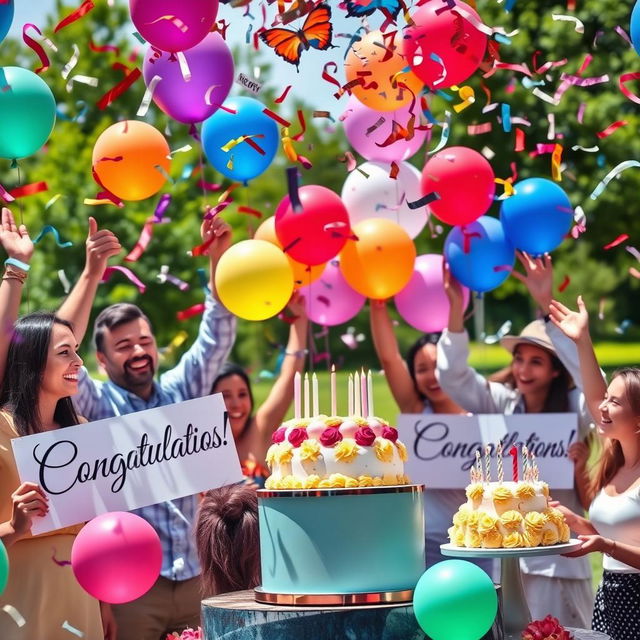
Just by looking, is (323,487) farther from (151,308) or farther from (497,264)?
(151,308)

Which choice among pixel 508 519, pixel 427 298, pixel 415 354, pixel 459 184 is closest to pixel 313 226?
pixel 459 184

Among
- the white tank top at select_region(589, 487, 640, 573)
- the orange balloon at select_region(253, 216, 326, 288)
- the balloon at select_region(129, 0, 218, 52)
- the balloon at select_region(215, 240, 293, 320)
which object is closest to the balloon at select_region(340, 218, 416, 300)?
the orange balloon at select_region(253, 216, 326, 288)

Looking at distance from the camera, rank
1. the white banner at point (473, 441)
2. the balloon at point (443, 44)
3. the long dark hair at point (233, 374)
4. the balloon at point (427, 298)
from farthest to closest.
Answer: the long dark hair at point (233, 374), the balloon at point (427, 298), the white banner at point (473, 441), the balloon at point (443, 44)

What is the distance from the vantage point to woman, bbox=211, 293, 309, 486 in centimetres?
666

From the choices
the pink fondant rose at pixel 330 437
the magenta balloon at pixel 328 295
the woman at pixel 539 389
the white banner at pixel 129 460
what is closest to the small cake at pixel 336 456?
the pink fondant rose at pixel 330 437

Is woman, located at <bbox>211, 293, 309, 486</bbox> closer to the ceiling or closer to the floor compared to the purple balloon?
closer to the floor

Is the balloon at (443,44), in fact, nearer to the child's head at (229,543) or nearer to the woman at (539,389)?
the woman at (539,389)

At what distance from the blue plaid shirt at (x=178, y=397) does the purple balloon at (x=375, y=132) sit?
1326 mm

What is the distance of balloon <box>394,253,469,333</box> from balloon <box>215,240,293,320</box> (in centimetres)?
102

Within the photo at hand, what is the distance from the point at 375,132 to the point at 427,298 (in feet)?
3.33

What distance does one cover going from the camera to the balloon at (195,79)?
558cm

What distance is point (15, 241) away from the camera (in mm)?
4984

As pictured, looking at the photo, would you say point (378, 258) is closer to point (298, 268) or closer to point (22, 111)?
point (298, 268)

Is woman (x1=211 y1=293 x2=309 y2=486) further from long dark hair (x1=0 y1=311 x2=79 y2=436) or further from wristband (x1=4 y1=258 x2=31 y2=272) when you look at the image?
wristband (x1=4 y1=258 x2=31 y2=272)
